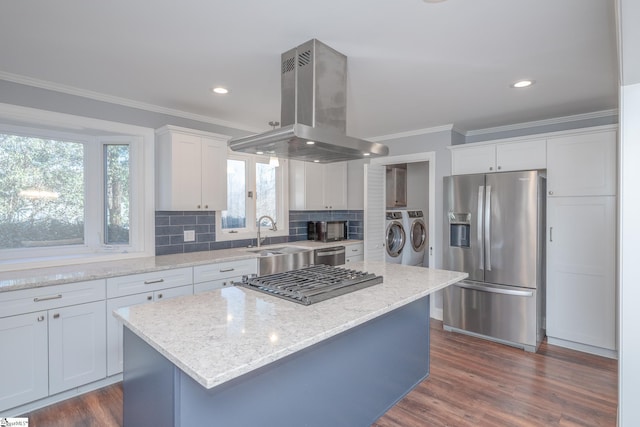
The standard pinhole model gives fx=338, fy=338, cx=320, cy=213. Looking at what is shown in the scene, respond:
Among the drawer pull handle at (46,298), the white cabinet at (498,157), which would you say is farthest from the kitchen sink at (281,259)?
the white cabinet at (498,157)

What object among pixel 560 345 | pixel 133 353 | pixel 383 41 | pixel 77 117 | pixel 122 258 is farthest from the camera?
pixel 560 345

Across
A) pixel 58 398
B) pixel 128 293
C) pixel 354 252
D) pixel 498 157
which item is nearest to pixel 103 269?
pixel 128 293

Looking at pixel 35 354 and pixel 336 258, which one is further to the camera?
pixel 336 258

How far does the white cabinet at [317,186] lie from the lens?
452 cm

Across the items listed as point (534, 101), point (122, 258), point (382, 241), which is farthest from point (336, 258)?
point (534, 101)

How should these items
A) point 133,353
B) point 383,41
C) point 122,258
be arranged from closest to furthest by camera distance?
point 133,353
point 383,41
point 122,258

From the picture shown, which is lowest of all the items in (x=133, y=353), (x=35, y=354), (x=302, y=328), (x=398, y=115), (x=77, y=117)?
(x=35, y=354)

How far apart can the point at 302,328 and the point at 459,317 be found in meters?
2.86

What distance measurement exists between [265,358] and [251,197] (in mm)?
3211

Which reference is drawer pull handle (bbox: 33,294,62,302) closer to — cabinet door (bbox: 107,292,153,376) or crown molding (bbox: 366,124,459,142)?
cabinet door (bbox: 107,292,153,376)

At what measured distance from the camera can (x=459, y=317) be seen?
369 cm

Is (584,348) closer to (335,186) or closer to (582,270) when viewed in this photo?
(582,270)

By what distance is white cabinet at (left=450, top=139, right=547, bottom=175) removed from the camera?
11.0ft

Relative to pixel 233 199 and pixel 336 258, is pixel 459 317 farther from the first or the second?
pixel 233 199
